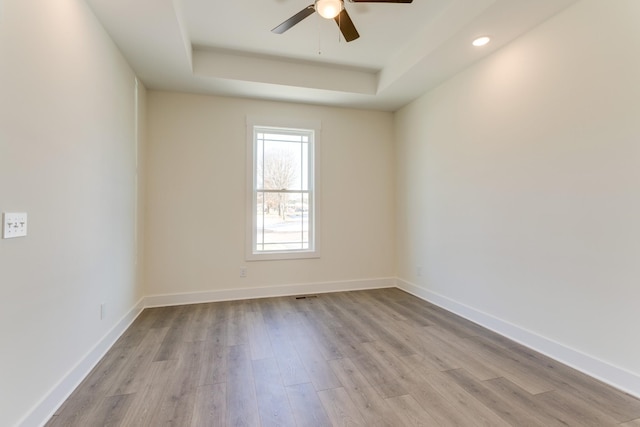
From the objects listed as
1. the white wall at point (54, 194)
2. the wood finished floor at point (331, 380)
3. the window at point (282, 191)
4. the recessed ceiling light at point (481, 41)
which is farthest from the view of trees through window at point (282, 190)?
the recessed ceiling light at point (481, 41)

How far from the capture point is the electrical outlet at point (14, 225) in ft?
4.53

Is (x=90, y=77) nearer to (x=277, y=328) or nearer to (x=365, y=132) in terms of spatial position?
(x=277, y=328)

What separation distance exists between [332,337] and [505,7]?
9.86ft

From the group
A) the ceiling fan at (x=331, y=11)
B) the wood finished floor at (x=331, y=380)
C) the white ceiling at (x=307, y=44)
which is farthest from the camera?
the white ceiling at (x=307, y=44)

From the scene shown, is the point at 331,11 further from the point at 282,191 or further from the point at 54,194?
the point at 282,191

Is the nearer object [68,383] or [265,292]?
[68,383]

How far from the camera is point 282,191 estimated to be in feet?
13.8

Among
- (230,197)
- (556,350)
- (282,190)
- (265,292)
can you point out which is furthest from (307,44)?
(556,350)

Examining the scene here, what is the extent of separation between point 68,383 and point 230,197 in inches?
95.7

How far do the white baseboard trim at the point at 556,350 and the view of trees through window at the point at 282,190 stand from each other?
2.12 meters

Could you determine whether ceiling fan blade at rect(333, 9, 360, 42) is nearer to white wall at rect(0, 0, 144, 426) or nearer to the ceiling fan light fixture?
the ceiling fan light fixture

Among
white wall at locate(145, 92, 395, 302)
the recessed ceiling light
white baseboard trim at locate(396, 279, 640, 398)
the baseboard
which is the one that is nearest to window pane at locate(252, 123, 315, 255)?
white wall at locate(145, 92, 395, 302)

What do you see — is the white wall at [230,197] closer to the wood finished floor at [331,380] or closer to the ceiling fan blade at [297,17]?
the wood finished floor at [331,380]

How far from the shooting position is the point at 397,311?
345 cm
